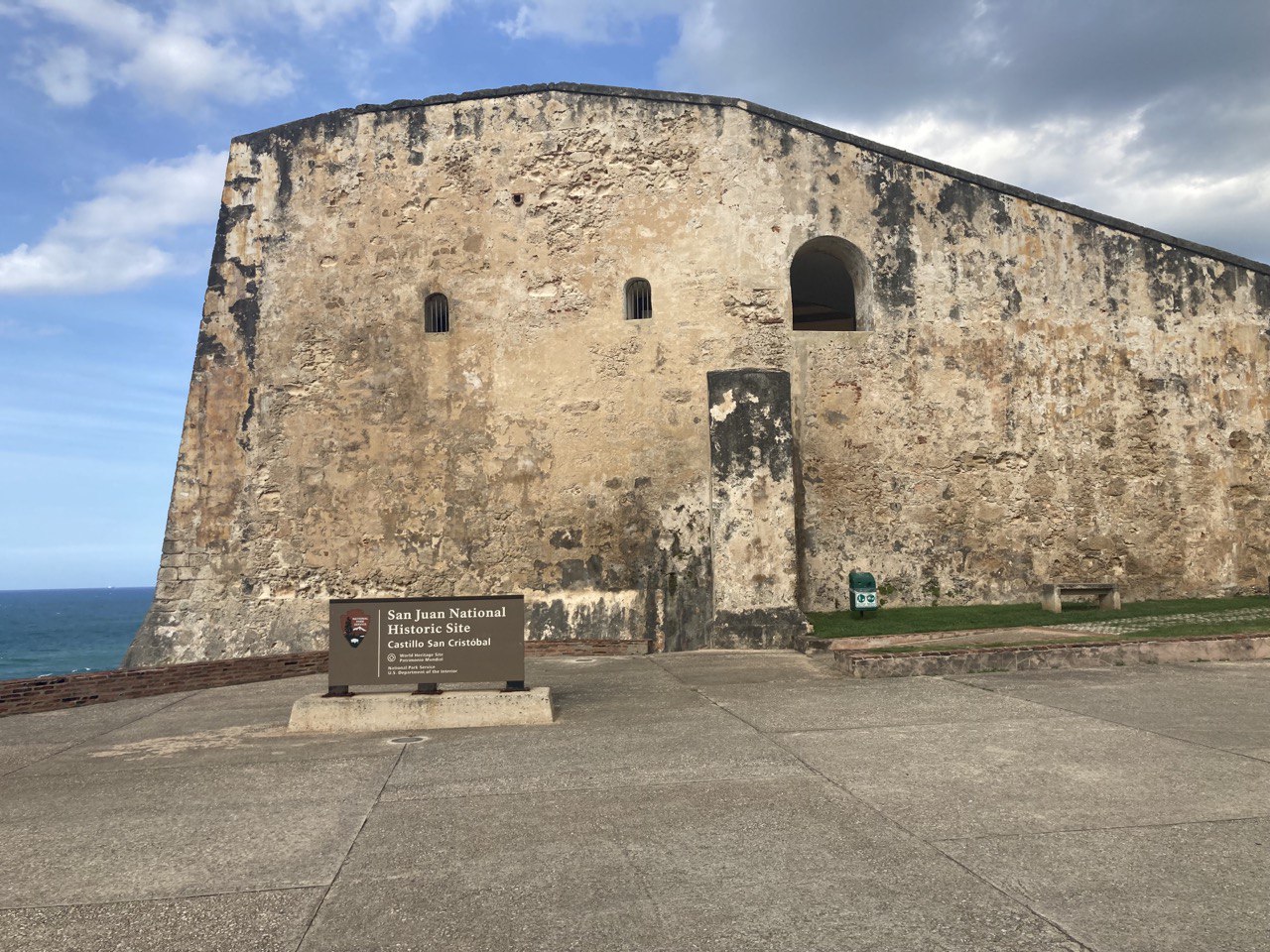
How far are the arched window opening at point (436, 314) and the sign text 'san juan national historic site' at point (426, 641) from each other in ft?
21.8

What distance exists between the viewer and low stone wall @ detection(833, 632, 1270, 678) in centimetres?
848

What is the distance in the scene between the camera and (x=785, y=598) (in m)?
11.3

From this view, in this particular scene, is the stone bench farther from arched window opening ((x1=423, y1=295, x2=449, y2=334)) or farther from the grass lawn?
arched window opening ((x1=423, y1=295, x2=449, y2=334))

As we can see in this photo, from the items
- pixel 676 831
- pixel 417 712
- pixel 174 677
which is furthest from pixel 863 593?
pixel 676 831

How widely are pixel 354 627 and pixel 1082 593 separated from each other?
33.0 ft

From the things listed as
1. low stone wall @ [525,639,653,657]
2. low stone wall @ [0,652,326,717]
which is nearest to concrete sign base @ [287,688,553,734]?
low stone wall @ [0,652,326,717]

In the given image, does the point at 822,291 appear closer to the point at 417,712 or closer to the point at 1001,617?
the point at 1001,617

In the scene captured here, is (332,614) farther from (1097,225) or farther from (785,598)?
(1097,225)

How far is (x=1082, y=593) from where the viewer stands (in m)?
12.4

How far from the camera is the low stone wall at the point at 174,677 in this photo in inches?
332

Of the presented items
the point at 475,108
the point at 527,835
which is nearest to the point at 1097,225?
the point at 475,108

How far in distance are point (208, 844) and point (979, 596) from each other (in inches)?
442

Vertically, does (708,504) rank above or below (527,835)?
above

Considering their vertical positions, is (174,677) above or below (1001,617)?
below
